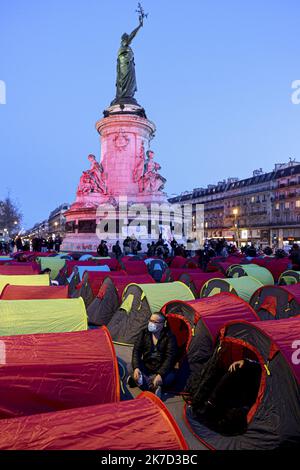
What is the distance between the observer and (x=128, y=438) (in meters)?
3.45

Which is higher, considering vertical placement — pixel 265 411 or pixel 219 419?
pixel 265 411

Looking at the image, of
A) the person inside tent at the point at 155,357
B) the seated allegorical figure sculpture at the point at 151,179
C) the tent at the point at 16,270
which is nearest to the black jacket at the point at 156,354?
the person inside tent at the point at 155,357

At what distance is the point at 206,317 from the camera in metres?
7.71

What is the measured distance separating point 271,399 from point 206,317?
94.4 inches

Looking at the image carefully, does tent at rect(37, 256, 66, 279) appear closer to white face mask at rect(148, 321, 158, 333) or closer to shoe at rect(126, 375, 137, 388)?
shoe at rect(126, 375, 137, 388)

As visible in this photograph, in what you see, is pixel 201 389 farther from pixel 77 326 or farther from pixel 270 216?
pixel 270 216

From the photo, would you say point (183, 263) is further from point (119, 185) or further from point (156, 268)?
point (119, 185)

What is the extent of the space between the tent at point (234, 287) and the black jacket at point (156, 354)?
16.2ft

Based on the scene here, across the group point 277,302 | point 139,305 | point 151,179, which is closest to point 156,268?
point 139,305

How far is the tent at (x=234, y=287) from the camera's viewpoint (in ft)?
39.5

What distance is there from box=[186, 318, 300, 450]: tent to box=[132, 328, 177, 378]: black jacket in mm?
1388

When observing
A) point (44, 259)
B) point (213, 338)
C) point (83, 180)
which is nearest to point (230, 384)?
point (213, 338)
